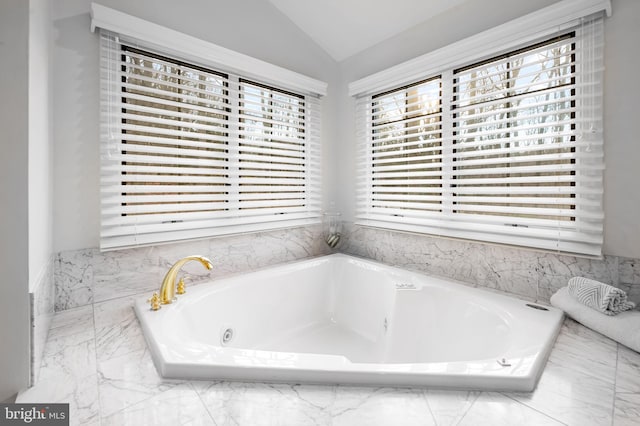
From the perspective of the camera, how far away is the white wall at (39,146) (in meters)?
0.92

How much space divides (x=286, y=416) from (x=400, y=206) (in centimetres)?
169

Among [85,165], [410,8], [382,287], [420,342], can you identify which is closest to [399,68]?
[410,8]

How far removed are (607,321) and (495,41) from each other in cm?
147

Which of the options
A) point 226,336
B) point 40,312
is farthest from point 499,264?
point 40,312

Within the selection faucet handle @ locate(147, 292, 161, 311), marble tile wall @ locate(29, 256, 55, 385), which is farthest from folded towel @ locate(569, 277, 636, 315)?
A: marble tile wall @ locate(29, 256, 55, 385)

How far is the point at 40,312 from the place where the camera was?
1004 mm

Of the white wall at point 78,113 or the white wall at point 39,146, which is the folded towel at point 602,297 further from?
the white wall at point 78,113

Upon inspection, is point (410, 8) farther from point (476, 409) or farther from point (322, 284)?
point (476, 409)

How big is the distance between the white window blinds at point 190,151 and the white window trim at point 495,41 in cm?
78

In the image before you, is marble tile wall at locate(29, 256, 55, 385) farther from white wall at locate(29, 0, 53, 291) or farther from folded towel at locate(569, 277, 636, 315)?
folded towel at locate(569, 277, 636, 315)

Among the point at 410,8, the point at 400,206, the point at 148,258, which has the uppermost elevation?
the point at 410,8

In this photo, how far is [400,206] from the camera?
7.19 feet

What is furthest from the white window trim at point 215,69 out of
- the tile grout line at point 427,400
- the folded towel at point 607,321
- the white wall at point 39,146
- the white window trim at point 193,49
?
the folded towel at point 607,321

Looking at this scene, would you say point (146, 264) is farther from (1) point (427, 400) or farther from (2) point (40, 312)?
(1) point (427, 400)
